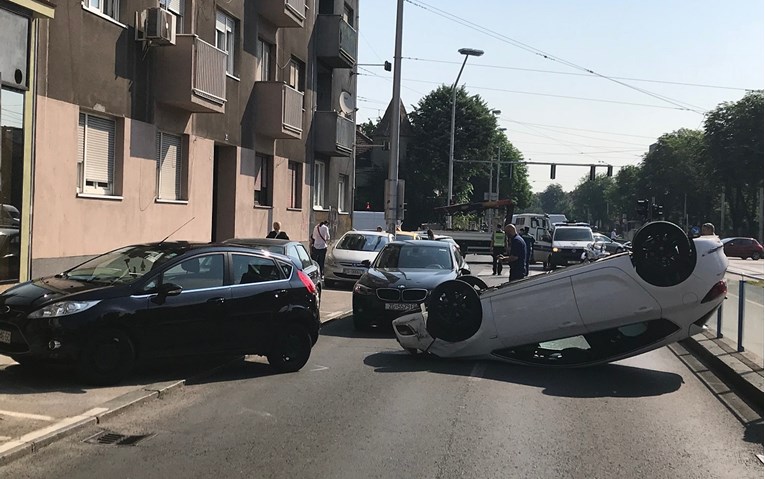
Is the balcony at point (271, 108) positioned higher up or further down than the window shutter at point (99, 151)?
higher up

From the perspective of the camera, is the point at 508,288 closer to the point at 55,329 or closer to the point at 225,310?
the point at 225,310

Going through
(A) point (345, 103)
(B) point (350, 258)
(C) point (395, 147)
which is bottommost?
(B) point (350, 258)

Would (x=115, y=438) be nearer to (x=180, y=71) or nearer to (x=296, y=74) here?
(x=180, y=71)

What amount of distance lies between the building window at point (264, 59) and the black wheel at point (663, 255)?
50.0 feet

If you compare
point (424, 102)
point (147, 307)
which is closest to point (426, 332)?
point (147, 307)

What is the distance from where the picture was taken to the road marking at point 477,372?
905 centimetres

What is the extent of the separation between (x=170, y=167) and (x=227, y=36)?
4.46 meters

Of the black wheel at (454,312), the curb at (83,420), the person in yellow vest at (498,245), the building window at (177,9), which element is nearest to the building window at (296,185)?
the person in yellow vest at (498,245)

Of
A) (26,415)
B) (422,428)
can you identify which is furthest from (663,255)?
(26,415)

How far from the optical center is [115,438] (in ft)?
20.1

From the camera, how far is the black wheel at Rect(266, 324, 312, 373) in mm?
9156

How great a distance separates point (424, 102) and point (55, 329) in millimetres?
61695

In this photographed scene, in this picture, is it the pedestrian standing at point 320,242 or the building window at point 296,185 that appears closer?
the pedestrian standing at point 320,242

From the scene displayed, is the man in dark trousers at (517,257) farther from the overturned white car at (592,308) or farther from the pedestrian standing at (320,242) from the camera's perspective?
the pedestrian standing at (320,242)
